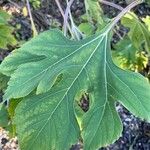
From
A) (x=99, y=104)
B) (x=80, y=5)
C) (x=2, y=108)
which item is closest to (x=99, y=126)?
(x=99, y=104)

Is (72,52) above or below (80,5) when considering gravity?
above

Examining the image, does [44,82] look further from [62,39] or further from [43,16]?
[43,16]

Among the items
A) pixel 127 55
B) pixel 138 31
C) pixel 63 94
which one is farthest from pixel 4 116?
pixel 127 55

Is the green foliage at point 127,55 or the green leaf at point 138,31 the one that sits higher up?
the green leaf at point 138,31

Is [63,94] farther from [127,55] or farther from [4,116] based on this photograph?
[127,55]

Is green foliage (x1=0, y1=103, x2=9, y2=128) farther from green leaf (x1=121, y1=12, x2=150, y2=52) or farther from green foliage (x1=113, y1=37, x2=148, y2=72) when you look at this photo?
green foliage (x1=113, y1=37, x2=148, y2=72)

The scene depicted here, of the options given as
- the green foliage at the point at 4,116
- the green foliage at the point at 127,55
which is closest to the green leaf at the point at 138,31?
the green foliage at the point at 127,55

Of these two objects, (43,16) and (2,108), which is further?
(43,16)

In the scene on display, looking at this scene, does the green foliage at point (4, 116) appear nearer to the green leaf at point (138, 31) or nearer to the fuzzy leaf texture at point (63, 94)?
the fuzzy leaf texture at point (63, 94)

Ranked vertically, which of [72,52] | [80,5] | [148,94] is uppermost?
[72,52]
